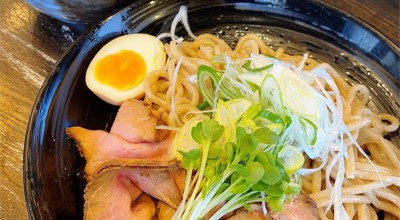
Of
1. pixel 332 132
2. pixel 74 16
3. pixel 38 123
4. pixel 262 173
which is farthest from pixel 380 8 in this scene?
pixel 38 123

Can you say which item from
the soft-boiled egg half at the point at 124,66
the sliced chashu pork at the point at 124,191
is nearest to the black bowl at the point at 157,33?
the soft-boiled egg half at the point at 124,66

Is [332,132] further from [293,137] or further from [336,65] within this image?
[336,65]

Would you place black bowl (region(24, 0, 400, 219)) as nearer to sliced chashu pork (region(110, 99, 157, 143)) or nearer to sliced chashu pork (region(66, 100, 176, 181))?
sliced chashu pork (region(66, 100, 176, 181))

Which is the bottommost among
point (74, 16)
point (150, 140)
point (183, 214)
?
point (183, 214)

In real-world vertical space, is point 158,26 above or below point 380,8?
below

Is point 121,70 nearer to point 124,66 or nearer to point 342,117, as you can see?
point 124,66

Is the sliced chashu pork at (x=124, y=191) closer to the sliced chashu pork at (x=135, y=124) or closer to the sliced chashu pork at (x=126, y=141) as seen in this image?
the sliced chashu pork at (x=126, y=141)
